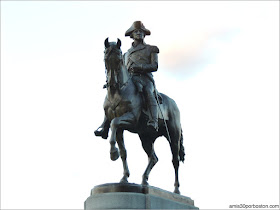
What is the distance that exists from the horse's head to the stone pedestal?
3168mm

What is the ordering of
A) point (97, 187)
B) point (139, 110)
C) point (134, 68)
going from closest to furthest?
point (97, 187), point (139, 110), point (134, 68)

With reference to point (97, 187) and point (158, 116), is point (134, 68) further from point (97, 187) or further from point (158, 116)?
point (97, 187)

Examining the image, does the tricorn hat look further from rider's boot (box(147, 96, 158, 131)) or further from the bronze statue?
rider's boot (box(147, 96, 158, 131))

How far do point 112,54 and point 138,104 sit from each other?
1673 millimetres

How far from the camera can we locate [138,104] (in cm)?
1564

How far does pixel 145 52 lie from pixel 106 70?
234 cm

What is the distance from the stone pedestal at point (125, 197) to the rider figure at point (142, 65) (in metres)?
1.79

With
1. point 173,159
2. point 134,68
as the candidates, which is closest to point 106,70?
point 134,68

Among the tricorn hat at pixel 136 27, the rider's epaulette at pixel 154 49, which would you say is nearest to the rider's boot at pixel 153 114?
the rider's epaulette at pixel 154 49

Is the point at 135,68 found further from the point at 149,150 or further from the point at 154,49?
the point at 149,150

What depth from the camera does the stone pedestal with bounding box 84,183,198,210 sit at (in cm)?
1411

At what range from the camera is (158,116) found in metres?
16.4

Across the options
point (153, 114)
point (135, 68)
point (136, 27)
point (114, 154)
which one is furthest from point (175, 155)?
point (136, 27)

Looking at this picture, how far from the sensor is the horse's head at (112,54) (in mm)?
14867
